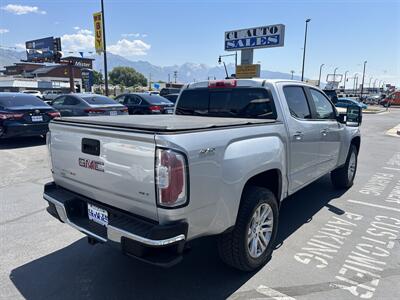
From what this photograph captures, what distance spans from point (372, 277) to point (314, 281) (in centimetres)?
60

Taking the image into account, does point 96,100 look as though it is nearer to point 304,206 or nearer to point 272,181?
point 304,206

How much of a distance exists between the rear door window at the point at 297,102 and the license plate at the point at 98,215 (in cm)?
241

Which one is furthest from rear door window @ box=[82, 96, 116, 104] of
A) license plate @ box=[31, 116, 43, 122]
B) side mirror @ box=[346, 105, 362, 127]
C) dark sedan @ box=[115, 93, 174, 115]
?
side mirror @ box=[346, 105, 362, 127]

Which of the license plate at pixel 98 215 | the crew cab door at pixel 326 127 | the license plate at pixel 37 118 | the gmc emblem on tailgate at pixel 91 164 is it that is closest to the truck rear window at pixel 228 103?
the crew cab door at pixel 326 127

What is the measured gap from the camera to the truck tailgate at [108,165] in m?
2.27

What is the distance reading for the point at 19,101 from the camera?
30.9 feet

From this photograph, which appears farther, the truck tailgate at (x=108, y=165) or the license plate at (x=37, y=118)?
the license plate at (x=37, y=118)

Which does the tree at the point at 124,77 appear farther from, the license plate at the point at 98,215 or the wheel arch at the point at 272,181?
the license plate at the point at 98,215

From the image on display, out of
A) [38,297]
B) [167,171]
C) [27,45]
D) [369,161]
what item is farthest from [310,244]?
[27,45]

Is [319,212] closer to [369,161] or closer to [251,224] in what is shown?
[251,224]

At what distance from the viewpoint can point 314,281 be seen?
9.79 ft

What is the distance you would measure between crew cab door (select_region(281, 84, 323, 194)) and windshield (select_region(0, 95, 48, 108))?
826 cm

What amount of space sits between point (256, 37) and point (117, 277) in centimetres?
1716

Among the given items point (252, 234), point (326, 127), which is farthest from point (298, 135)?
point (252, 234)
